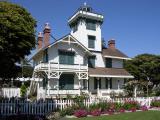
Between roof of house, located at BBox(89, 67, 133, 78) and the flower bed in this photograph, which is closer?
the flower bed

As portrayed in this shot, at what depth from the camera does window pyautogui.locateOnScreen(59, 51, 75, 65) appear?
3531 centimetres

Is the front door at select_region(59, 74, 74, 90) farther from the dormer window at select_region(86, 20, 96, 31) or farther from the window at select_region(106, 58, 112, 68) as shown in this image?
the dormer window at select_region(86, 20, 96, 31)

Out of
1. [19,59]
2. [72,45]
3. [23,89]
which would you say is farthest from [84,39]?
[19,59]

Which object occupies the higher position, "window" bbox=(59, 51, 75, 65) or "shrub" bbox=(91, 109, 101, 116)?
"window" bbox=(59, 51, 75, 65)

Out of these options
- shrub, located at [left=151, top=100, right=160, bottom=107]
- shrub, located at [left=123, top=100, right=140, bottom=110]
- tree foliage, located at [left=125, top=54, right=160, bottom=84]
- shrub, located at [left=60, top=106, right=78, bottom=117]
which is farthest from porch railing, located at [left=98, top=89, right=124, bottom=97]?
shrub, located at [left=60, top=106, right=78, bottom=117]

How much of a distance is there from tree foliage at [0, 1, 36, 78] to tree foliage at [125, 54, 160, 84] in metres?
30.1

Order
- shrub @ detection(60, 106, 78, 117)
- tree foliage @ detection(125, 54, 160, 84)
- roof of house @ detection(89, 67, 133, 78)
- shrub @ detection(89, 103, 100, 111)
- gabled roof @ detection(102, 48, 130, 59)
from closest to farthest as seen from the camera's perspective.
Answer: shrub @ detection(60, 106, 78, 117) → shrub @ detection(89, 103, 100, 111) → roof of house @ detection(89, 67, 133, 78) → gabled roof @ detection(102, 48, 130, 59) → tree foliage @ detection(125, 54, 160, 84)

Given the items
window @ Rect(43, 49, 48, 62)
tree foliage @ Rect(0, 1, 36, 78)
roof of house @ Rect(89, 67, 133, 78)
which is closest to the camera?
tree foliage @ Rect(0, 1, 36, 78)

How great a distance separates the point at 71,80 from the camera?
117 feet

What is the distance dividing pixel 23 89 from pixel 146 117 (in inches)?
972

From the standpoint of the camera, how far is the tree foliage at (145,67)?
4453 centimetres

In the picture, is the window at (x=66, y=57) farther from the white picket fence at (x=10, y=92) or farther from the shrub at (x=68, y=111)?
the shrub at (x=68, y=111)

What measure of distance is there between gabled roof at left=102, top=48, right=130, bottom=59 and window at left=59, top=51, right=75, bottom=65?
572 centimetres

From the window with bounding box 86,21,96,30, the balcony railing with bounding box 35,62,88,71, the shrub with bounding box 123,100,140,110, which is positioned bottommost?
the shrub with bounding box 123,100,140,110
